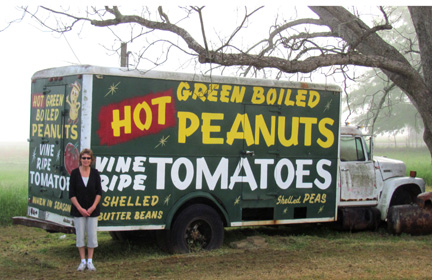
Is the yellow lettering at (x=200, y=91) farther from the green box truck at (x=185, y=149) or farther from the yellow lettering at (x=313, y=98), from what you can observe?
the yellow lettering at (x=313, y=98)

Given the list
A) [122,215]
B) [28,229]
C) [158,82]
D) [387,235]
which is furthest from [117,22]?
[387,235]

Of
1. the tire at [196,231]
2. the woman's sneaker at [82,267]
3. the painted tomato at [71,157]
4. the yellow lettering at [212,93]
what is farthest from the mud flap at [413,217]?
the painted tomato at [71,157]

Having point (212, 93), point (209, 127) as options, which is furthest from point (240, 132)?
point (212, 93)

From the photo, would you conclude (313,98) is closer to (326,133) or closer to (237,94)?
(326,133)

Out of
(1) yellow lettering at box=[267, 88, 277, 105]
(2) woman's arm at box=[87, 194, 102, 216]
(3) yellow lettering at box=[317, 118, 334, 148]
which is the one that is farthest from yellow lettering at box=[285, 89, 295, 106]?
(2) woman's arm at box=[87, 194, 102, 216]

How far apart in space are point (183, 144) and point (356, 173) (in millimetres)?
3697

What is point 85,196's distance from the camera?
7.65m

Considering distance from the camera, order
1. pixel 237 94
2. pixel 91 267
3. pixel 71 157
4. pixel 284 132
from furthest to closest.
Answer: pixel 284 132 → pixel 237 94 → pixel 71 157 → pixel 91 267

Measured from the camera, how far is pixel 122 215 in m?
8.20

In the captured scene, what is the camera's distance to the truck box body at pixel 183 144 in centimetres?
809

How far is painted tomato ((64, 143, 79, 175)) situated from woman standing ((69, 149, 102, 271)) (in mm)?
367

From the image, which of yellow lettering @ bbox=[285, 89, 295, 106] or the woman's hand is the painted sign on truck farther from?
the woman's hand

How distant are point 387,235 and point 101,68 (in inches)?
244

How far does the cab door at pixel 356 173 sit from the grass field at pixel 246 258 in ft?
2.42
